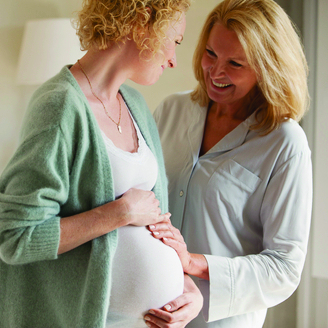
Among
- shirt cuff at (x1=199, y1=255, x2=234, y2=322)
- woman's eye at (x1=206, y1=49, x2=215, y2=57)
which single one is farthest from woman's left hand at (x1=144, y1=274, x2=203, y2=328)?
woman's eye at (x1=206, y1=49, x2=215, y2=57)

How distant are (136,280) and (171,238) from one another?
17 cm

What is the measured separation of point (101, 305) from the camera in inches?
32.1

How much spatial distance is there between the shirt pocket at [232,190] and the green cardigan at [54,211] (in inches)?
17.9

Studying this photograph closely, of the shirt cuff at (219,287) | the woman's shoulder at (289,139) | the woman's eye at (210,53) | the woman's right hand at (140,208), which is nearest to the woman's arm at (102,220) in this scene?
the woman's right hand at (140,208)

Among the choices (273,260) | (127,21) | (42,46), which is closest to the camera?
(127,21)

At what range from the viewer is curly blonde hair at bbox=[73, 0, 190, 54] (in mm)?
883

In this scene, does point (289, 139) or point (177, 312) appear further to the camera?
point (289, 139)

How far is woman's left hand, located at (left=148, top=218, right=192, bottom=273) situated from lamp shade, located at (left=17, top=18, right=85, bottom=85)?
942mm

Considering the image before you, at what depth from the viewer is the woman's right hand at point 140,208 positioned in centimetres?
86

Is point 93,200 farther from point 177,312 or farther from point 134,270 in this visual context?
point 177,312

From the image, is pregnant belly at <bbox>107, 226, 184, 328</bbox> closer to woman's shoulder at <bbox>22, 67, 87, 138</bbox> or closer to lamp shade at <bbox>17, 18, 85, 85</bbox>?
woman's shoulder at <bbox>22, 67, 87, 138</bbox>

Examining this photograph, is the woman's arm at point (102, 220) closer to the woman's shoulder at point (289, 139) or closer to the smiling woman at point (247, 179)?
the smiling woman at point (247, 179)

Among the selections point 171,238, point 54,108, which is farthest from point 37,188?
point 171,238

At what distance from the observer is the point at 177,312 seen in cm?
94
